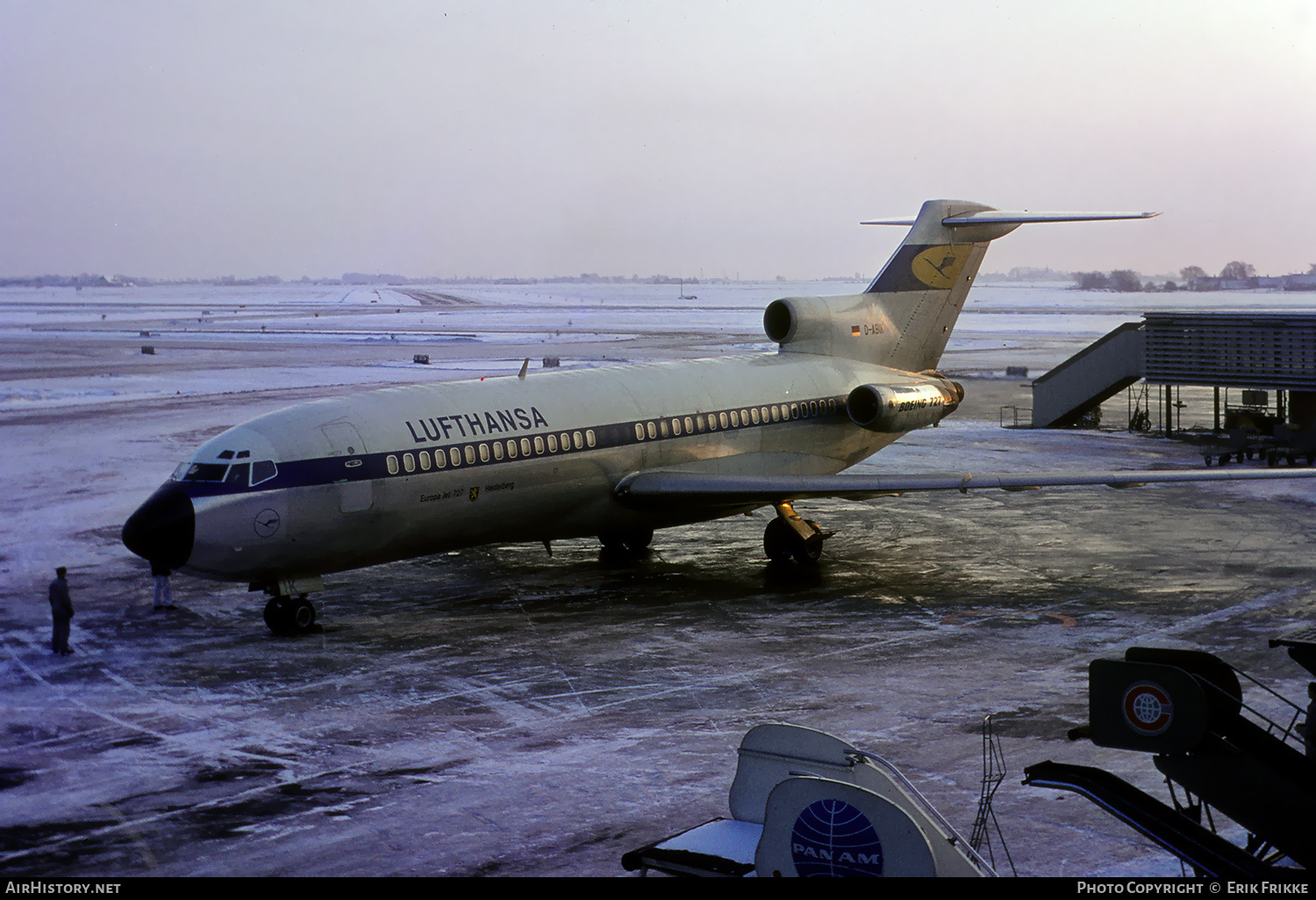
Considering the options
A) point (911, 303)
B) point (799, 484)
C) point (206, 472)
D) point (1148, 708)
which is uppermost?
point (911, 303)

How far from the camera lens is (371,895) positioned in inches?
152

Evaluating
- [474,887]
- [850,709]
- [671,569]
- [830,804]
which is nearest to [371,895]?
[474,887]

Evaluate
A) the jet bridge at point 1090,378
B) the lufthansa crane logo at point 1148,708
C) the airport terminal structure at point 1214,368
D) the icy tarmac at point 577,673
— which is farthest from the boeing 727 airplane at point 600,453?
the jet bridge at point 1090,378

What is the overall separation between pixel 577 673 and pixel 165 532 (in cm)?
569

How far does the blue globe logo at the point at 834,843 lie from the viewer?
603 centimetres

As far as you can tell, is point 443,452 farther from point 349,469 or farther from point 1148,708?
point 1148,708

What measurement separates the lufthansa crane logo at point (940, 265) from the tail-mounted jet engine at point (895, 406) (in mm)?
2581

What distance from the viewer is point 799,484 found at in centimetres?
2064

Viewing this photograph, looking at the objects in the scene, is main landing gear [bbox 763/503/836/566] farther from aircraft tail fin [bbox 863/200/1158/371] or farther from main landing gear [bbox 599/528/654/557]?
aircraft tail fin [bbox 863/200/1158/371]

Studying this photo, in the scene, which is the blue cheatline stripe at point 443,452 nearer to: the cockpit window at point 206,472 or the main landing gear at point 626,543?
the cockpit window at point 206,472

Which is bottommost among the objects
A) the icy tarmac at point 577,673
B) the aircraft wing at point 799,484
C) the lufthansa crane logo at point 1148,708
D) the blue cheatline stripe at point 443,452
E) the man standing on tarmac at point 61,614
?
the icy tarmac at point 577,673

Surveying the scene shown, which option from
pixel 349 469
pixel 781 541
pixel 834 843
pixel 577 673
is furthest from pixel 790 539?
pixel 834 843

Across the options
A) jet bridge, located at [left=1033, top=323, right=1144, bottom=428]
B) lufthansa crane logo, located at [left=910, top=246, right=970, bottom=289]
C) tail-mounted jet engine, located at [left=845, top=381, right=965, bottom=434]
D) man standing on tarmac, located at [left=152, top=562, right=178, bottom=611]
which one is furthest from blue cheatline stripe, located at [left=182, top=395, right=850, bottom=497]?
jet bridge, located at [left=1033, top=323, right=1144, bottom=428]

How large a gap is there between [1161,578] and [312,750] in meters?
14.2
